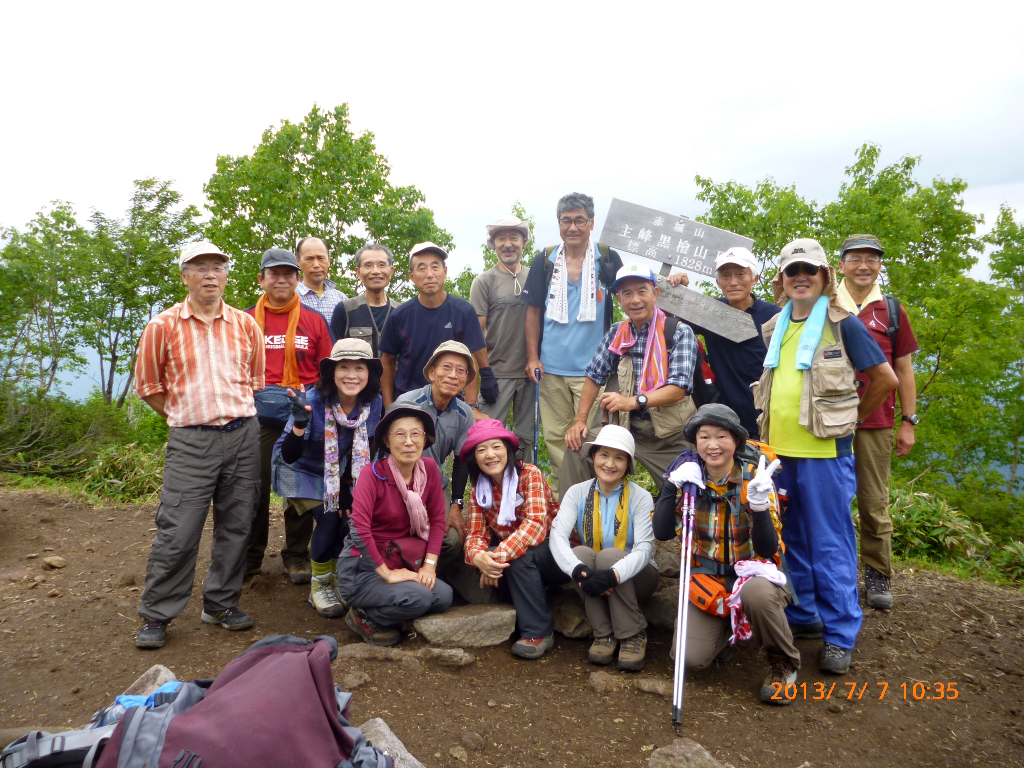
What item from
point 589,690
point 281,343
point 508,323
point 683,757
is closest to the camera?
point 683,757

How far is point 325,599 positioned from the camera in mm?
4797

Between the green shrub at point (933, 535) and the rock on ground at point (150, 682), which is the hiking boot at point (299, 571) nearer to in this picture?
the rock on ground at point (150, 682)

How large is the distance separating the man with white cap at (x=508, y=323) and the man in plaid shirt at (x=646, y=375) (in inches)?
39.6

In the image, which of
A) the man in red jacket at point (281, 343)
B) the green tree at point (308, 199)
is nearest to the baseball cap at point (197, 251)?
the man in red jacket at point (281, 343)

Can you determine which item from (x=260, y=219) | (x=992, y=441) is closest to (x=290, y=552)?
(x=260, y=219)

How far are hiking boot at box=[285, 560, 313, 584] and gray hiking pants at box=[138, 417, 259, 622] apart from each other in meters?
0.91

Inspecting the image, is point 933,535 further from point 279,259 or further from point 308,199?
point 308,199

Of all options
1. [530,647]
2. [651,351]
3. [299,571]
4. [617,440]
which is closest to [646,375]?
[651,351]

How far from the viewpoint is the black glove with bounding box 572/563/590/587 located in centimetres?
391

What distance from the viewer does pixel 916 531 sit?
Answer: 7293 mm

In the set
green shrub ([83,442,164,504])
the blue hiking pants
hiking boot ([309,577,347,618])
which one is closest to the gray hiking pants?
hiking boot ([309,577,347,618])

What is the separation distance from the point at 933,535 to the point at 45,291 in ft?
75.7

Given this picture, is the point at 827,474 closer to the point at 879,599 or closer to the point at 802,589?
the point at 802,589

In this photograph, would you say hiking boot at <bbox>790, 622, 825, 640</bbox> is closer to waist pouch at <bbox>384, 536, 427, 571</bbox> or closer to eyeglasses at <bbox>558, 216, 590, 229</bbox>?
waist pouch at <bbox>384, 536, 427, 571</bbox>
